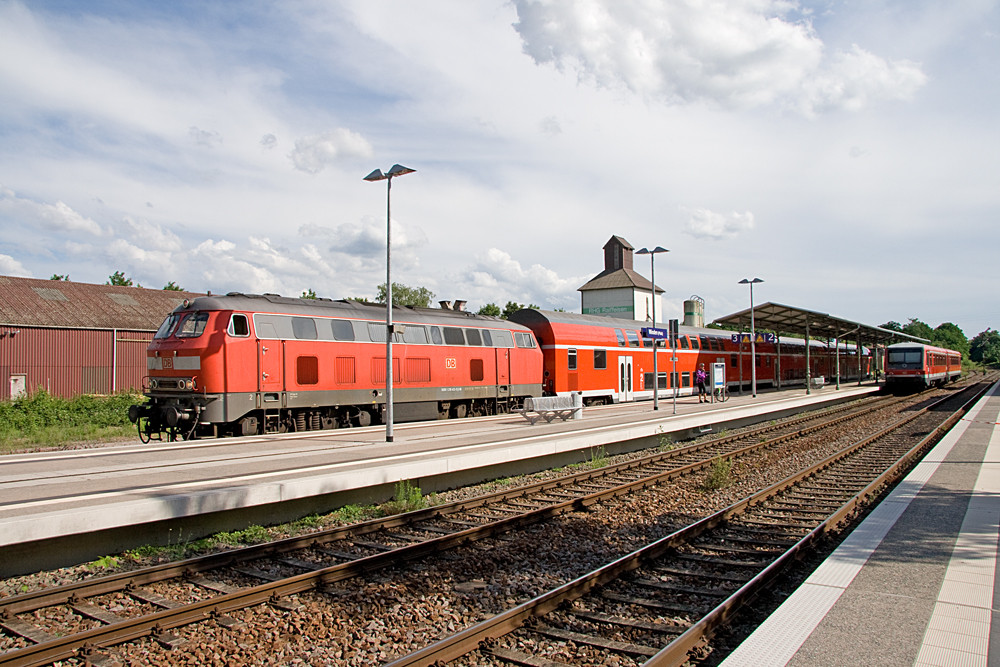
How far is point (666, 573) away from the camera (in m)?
7.67

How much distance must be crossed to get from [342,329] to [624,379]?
52.4 feet

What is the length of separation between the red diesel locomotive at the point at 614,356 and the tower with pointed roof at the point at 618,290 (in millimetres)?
41147

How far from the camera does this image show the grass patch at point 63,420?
74.0 feet

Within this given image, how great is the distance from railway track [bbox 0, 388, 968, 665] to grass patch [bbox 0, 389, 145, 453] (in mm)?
15938

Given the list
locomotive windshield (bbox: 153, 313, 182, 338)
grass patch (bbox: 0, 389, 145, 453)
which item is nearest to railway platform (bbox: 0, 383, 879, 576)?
locomotive windshield (bbox: 153, 313, 182, 338)

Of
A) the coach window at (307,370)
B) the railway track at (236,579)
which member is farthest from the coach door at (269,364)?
the railway track at (236,579)

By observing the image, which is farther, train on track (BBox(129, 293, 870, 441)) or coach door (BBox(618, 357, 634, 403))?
coach door (BBox(618, 357, 634, 403))

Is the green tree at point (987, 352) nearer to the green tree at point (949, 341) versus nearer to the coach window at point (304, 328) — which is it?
the green tree at point (949, 341)

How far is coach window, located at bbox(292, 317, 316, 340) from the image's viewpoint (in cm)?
1761

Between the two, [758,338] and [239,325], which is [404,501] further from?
[758,338]

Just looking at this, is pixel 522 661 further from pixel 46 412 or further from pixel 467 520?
pixel 46 412

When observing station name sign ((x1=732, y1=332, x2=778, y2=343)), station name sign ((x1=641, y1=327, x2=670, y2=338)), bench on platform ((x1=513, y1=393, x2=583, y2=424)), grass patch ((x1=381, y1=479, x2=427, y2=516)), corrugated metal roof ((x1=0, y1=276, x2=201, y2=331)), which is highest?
corrugated metal roof ((x1=0, y1=276, x2=201, y2=331))

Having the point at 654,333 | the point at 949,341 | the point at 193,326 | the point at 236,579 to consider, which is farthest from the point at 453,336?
the point at 949,341

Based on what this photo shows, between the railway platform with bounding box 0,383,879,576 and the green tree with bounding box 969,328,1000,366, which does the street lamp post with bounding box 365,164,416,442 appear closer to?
the railway platform with bounding box 0,383,879,576
